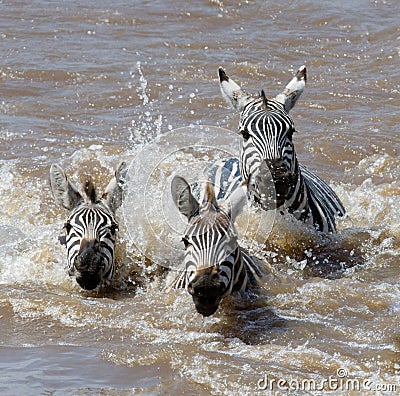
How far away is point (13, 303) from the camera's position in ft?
26.2

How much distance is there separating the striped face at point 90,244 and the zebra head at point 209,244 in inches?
43.3

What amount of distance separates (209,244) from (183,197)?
1.58ft

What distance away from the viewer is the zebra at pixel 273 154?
8141 millimetres

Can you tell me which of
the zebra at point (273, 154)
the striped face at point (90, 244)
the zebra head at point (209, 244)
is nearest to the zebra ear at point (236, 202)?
the zebra head at point (209, 244)

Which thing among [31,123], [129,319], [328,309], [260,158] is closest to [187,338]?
[129,319]

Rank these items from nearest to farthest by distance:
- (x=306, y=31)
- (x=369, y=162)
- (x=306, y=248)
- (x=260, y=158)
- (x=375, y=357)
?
1. (x=375, y=357)
2. (x=260, y=158)
3. (x=306, y=248)
4. (x=369, y=162)
5. (x=306, y=31)

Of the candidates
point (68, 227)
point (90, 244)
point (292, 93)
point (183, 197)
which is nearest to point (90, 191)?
point (68, 227)

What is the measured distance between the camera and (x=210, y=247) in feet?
22.2

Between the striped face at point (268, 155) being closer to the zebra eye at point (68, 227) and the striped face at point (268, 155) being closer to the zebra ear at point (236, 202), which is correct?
the zebra ear at point (236, 202)

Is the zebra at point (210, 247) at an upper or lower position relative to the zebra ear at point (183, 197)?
lower

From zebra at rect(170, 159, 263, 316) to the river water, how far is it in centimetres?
44

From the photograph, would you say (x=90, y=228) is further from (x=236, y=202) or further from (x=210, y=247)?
(x=210, y=247)

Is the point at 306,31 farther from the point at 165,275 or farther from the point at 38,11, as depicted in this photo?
the point at 165,275

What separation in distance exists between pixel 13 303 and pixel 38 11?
1213 centimetres
